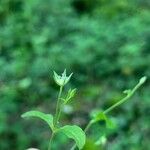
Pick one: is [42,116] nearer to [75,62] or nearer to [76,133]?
[76,133]

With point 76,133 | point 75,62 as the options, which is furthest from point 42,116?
point 75,62

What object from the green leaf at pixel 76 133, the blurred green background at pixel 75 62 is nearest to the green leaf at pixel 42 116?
the green leaf at pixel 76 133

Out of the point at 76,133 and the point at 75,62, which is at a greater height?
the point at 76,133

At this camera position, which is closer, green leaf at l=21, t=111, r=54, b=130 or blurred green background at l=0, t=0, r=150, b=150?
green leaf at l=21, t=111, r=54, b=130

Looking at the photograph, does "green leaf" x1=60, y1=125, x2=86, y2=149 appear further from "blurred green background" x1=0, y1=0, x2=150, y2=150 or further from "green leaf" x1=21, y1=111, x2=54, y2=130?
"blurred green background" x1=0, y1=0, x2=150, y2=150

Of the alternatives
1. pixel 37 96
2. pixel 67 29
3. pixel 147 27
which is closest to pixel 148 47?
pixel 147 27

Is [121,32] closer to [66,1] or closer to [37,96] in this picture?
[66,1]

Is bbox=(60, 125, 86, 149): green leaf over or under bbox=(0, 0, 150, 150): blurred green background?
over

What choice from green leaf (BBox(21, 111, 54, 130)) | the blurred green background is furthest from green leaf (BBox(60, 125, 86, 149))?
the blurred green background

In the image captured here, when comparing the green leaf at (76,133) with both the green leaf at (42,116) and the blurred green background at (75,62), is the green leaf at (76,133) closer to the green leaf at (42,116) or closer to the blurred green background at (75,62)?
the green leaf at (42,116)
